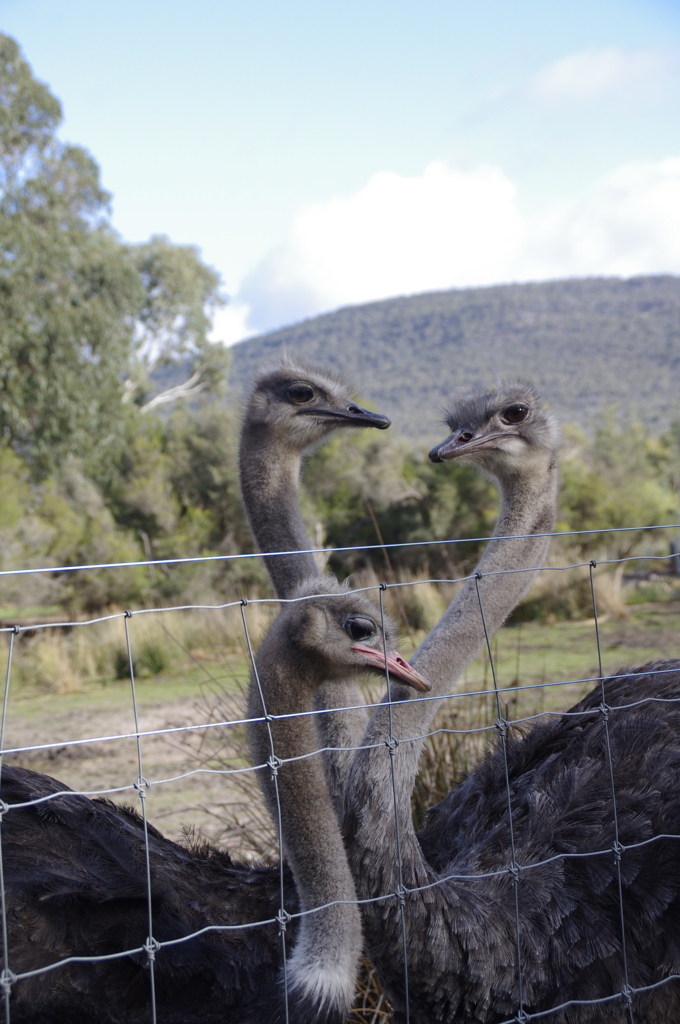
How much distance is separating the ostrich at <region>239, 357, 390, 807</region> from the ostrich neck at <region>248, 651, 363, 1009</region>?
0.88 m

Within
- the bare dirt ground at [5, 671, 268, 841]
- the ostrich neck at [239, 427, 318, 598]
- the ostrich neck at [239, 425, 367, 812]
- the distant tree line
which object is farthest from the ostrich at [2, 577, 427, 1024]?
the distant tree line

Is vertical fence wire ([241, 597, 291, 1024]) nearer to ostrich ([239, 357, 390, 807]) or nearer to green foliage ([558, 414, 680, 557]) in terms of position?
ostrich ([239, 357, 390, 807])

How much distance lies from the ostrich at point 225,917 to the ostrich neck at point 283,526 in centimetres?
53

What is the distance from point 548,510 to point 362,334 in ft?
277

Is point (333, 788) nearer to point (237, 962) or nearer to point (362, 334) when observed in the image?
point (237, 962)

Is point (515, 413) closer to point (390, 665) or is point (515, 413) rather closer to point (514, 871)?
point (390, 665)

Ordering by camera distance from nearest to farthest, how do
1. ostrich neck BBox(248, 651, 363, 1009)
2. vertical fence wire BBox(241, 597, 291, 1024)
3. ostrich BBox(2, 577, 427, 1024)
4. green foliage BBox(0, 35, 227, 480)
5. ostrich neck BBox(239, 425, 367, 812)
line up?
vertical fence wire BBox(241, 597, 291, 1024)
ostrich BBox(2, 577, 427, 1024)
ostrich neck BBox(248, 651, 363, 1009)
ostrich neck BBox(239, 425, 367, 812)
green foliage BBox(0, 35, 227, 480)

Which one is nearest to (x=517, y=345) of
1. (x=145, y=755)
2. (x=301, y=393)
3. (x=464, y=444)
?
(x=145, y=755)

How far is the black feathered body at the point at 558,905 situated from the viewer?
205 cm

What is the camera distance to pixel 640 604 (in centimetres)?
1123

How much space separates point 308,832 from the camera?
2.09 meters

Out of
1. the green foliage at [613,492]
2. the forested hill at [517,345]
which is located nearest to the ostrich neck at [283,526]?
the green foliage at [613,492]

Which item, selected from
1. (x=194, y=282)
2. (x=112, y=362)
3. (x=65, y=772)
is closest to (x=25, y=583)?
(x=112, y=362)

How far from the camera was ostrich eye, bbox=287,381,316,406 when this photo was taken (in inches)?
125
